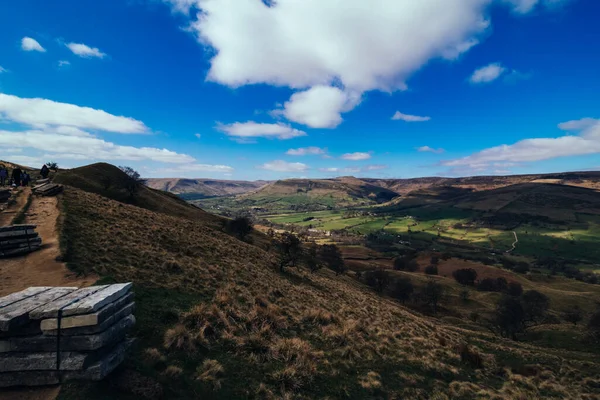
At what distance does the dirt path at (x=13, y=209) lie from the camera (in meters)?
24.7

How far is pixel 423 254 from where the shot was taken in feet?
486

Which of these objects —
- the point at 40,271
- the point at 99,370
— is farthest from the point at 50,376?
the point at 40,271

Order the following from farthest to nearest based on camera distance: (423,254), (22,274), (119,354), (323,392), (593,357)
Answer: (423,254) < (593,357) < (22,274) < (323,392) < (119,354)

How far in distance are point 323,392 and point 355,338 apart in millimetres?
7348

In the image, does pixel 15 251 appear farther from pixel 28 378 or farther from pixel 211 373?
pixel 211 373

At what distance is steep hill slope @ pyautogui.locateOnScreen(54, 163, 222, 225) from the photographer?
61781mm

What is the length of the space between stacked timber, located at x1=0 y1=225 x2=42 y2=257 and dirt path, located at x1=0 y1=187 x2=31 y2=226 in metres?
8.66

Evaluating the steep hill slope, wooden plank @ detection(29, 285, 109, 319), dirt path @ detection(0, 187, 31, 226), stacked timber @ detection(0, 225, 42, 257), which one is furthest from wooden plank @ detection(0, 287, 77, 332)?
the steep hill slope

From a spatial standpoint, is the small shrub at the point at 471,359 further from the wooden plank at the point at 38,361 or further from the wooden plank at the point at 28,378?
the wooden plank at the point at 28,378

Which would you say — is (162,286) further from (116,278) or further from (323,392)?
(323,392)

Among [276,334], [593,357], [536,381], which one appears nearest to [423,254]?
[593,357]

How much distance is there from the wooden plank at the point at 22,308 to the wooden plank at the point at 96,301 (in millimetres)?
1098

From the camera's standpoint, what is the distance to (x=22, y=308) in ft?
26.6

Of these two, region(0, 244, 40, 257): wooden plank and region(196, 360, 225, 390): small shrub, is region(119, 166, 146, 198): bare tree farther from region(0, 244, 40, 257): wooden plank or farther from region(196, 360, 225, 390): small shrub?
region(196, 360, 225, 390): small shrub
